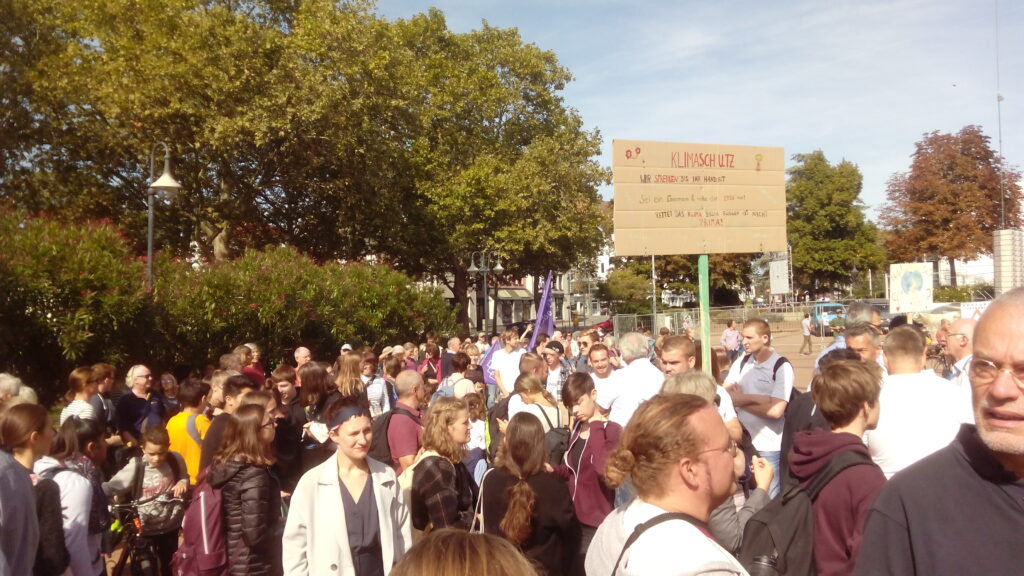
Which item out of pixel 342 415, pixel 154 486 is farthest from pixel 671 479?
pixel 154 486

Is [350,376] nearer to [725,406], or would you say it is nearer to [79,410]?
[79,410]

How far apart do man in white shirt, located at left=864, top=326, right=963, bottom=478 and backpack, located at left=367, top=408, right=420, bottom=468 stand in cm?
317

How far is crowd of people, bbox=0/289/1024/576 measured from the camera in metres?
1.80

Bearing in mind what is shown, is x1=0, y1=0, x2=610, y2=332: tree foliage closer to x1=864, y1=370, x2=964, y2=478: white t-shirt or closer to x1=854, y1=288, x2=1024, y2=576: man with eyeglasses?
x1=864, y1=370, x2=964, y2=478: white t-shirt

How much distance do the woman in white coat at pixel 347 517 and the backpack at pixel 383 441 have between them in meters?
1.65

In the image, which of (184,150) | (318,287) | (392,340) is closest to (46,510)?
(318,287)

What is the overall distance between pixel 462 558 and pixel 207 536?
327 centimetres

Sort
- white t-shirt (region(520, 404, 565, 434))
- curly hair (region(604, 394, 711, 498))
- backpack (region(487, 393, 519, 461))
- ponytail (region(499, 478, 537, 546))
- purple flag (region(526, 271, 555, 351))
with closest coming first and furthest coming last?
1. curly hair (region(604, 394, 711, 498))
2. ponytail (region(499, 478, 537, 546))
3. white t-shirt (region(520, 404, 565, 434))
4. backpack (region(487, 393, 519, 461))
5. purple flag (region(526, 271, 555, 351))

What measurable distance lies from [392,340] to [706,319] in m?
14.5

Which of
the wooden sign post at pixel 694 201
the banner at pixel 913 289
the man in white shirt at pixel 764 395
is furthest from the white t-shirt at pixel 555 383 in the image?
the banner at pixel 913 289

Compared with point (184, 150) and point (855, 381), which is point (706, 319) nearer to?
point (855, 381)

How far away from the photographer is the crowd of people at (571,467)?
5.89 ft

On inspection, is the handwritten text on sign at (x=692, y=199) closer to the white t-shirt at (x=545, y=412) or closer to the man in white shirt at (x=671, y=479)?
the white t-shirt at (x=545, y=412)

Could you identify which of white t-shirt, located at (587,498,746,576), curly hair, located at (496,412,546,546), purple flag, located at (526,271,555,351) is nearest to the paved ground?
purple flag, located at (526,271,555,351)
